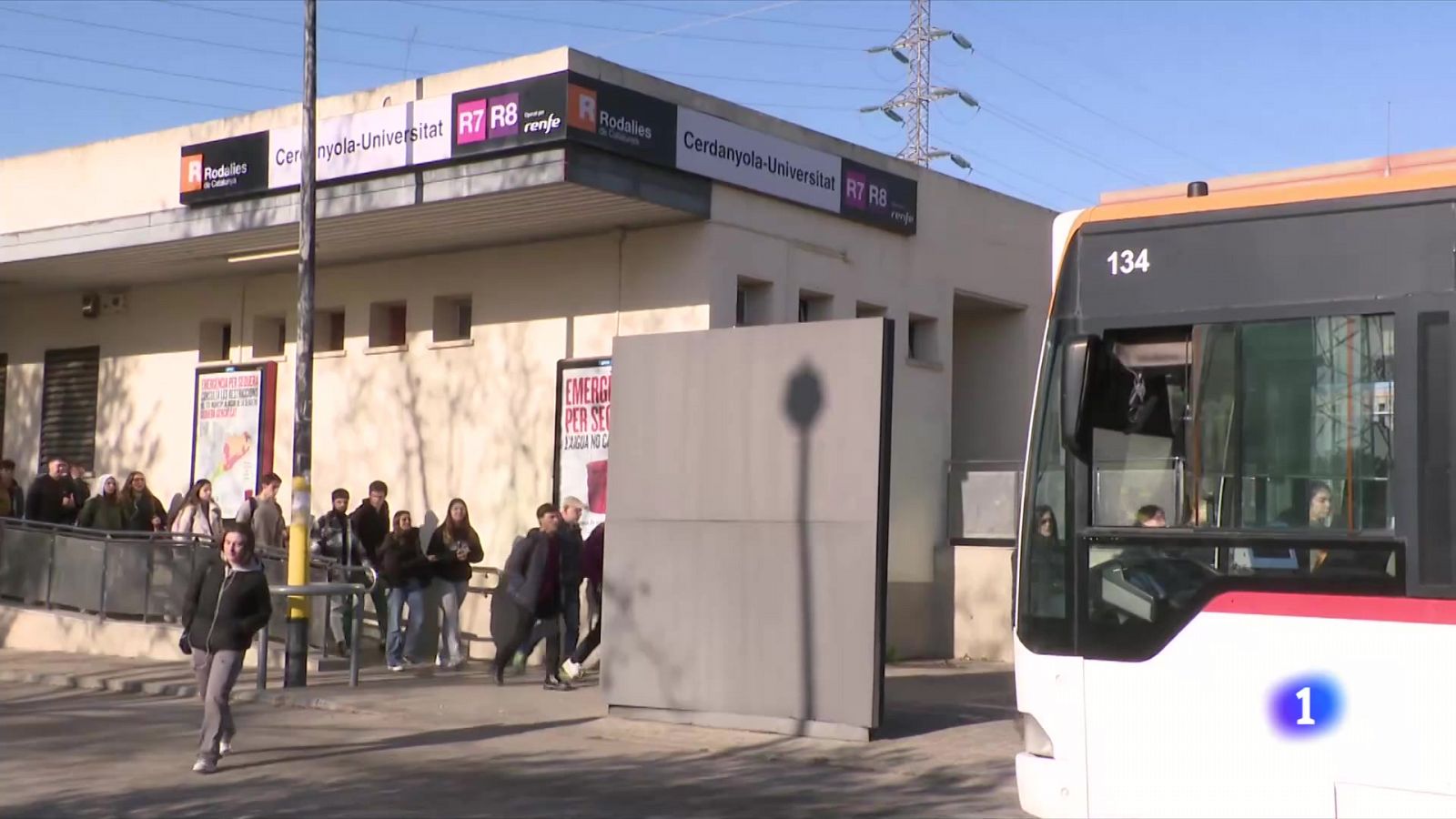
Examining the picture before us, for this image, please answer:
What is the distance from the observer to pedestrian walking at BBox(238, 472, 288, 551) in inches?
736

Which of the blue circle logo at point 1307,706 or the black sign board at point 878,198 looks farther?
the black sign board at point 878,198

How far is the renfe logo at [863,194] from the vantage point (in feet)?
64.7

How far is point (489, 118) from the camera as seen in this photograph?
17.1m

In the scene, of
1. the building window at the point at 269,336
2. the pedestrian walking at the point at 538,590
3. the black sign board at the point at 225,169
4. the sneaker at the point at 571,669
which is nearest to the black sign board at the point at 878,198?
the pedestrian walking at the point at 538,590

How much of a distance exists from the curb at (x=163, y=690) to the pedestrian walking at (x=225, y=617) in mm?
3062

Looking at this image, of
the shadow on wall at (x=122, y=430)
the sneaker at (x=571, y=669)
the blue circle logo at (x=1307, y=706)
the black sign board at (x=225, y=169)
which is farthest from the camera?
the shadow on wall at (x=122, y=430)

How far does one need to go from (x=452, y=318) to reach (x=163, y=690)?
6452mm

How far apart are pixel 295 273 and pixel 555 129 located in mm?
6751

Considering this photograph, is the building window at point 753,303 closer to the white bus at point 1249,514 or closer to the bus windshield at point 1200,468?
the white bus at point 1249,514

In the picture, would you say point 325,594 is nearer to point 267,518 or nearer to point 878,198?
point 267,518

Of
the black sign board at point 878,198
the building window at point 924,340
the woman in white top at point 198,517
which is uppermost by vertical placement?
the black sign board at point 878,198

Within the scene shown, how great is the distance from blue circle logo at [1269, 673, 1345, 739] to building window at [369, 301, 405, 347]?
52.7 ft

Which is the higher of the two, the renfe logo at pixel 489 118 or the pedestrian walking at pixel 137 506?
the renfe logo at pixel 489 118

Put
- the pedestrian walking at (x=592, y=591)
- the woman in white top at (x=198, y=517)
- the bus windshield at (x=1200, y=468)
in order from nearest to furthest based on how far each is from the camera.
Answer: the bus windshield at (x=1200, y=468)
the pedestrian walking at (x=592, y=591)
the woman in white top at (x=198, y=517)
